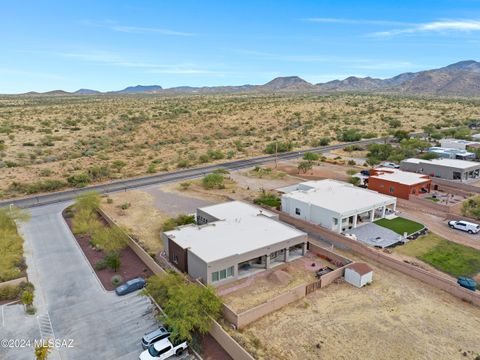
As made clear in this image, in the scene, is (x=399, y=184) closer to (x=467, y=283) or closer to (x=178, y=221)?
(x=467, y=283)

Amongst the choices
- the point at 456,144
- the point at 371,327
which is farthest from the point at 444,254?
the point at 456,144

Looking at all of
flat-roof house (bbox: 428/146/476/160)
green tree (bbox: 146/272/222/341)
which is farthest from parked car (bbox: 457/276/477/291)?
flat-roof house (bbox: 428/146/476/160)

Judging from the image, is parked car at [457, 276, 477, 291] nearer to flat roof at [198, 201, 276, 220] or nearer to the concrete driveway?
flat roof at [198, 201, 276, 220]

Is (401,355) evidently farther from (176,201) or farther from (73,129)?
(73,129)

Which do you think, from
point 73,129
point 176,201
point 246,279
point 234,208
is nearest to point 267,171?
point 176,201

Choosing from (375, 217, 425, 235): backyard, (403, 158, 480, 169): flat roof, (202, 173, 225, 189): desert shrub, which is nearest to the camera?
(375, 217, 425, 235): backyard

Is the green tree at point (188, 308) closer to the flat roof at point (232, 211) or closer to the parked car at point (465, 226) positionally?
the flat roof at point (232, 211)
